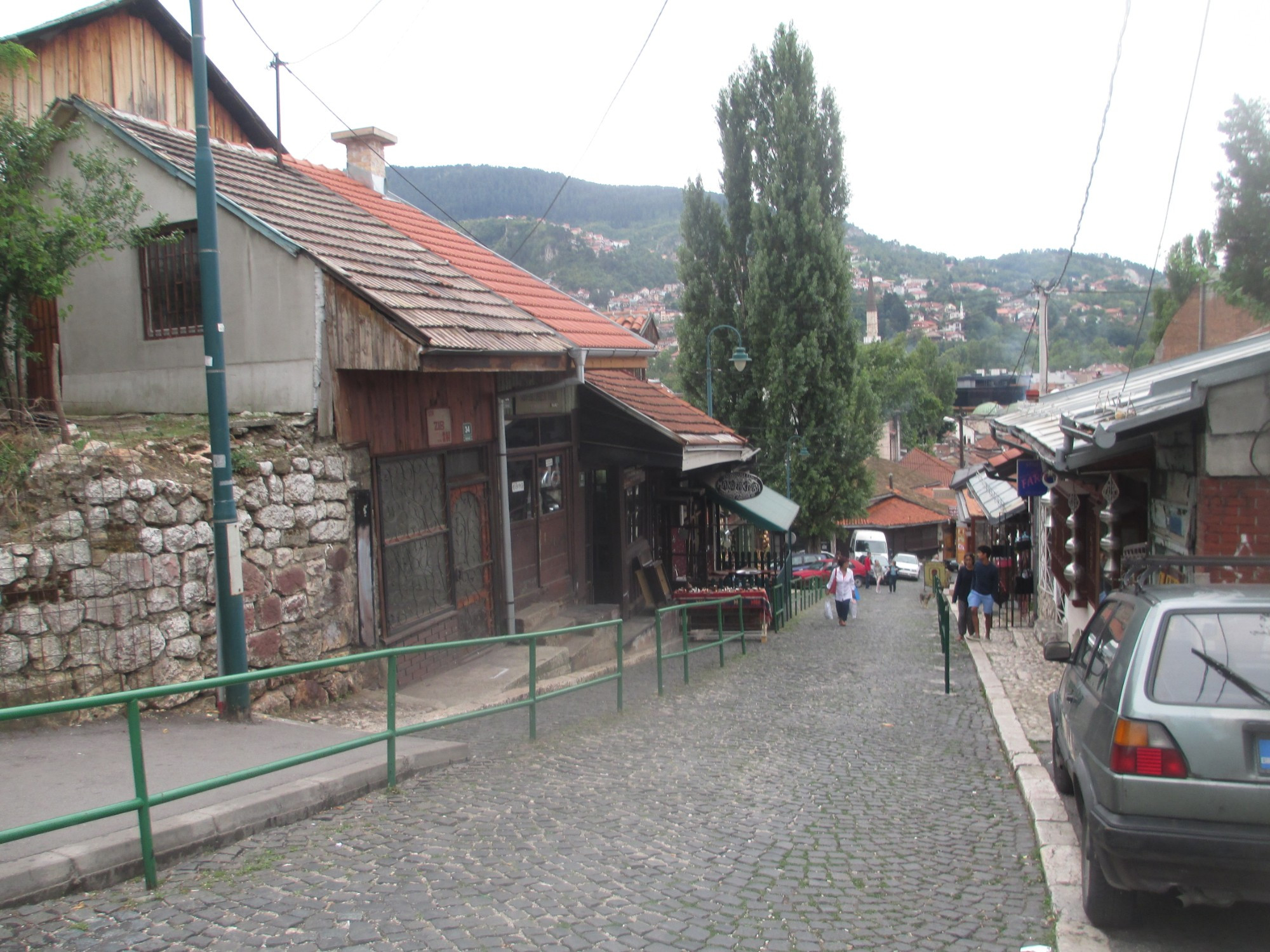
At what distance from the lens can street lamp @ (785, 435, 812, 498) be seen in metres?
32.3

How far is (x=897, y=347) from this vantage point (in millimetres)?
91125

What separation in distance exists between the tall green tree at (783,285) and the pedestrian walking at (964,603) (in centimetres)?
1510

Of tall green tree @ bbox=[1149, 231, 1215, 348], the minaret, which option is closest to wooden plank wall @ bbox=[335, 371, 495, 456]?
tall green tree @ bbox=[1149, 231, 1215, 348]

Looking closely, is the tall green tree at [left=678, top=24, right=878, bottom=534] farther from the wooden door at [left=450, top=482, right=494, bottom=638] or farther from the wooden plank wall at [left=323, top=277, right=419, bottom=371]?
the wooden plank wall at [left=323, top=277, right=419, bottom=371]

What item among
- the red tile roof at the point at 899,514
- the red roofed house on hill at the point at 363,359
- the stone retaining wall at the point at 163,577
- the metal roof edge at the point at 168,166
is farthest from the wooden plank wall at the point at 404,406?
the red tile roof at the point at 899,514

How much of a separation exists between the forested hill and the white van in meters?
30.9

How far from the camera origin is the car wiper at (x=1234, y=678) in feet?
12.8

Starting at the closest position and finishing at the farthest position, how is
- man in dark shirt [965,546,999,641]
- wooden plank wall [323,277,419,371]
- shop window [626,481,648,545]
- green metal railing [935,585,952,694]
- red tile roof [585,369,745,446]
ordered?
wooden plank wall [323,277,419,371] → green metal railing [935,585,952,694] → red tile roof [585,369,745,446] → shop window [626,481,648,545] → man in dark shirt [965,546,999,641]

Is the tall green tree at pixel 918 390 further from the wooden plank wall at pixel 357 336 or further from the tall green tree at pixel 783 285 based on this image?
the wooden plank wall at pixel 357 336

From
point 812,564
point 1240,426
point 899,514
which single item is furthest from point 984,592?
point 899,514

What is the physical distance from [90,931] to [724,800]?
3.62 meters

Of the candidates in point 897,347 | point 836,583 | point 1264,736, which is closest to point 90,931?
point 1264,736

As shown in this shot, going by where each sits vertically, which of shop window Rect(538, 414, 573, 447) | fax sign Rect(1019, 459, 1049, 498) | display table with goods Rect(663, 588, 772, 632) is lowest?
display table with goods Rect(663, 588, 772, 632)

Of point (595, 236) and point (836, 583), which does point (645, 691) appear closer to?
point (836, 583)
